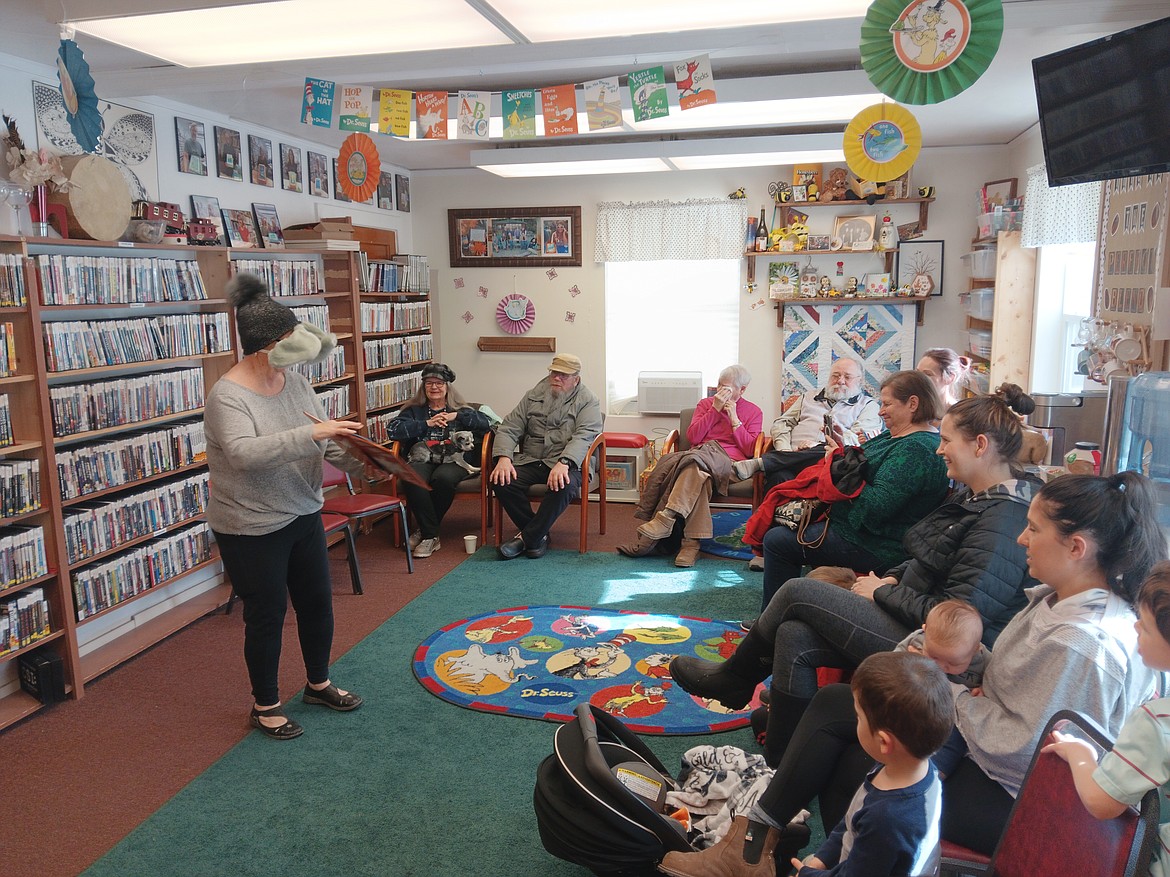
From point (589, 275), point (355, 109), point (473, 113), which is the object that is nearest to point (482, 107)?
point (473, 113)

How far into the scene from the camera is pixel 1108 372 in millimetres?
3240

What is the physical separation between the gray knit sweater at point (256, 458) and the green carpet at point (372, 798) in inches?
31.9

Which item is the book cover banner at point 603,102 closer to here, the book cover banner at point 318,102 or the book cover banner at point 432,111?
the book cover banner at point 432,111

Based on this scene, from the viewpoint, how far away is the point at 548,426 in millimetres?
5367

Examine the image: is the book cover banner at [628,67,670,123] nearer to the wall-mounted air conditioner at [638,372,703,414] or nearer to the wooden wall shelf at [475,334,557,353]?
the wall-mounted air conditioner at [638,372,703,414]

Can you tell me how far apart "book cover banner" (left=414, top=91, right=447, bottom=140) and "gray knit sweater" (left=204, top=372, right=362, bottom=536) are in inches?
54.4

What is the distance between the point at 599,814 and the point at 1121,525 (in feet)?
4.31

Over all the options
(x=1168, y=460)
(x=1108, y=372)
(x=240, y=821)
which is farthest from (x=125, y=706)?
(x=1108, y=372)

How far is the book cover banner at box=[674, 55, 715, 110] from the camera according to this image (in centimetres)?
318

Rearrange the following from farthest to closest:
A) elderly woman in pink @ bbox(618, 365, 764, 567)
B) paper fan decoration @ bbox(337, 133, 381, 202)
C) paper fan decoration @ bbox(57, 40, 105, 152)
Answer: elderly woman in pink @ bbox(618, 365, 764, 567)
paper fan decoration @ bbox(337, 133, 381, 202)
paper fan decoration @ bbox(57, 40, 105, 152)

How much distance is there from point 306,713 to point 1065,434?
121 inches

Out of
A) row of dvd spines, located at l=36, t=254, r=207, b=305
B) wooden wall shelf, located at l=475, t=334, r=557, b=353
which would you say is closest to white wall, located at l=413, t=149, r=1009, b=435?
wooden wall shelf, located at l=475, t=334, r=557, b=353

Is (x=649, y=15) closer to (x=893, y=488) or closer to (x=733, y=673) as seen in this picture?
(x=893, y=488)

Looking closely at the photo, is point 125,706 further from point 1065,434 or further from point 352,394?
point 1065,434
